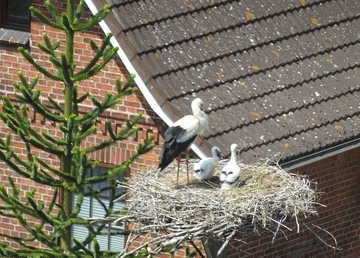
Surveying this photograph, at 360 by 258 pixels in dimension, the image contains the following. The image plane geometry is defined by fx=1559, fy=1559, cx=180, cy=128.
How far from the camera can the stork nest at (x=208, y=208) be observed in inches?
616

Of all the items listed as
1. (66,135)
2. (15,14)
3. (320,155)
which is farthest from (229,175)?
(15,14)

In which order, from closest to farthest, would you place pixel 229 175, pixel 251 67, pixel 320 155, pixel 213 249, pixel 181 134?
1. pixel 229 175
2. pixel 181 134
3. pixel 213 249
4. pixel 320 155
5. pixel 251 67

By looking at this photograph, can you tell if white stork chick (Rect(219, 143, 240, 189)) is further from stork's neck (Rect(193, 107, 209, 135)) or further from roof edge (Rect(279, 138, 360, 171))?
roof edge (Rect(279, 138, 360, 171))

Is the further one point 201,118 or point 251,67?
point 251,67

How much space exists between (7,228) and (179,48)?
345cm

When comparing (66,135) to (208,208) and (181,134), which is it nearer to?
(181,134)

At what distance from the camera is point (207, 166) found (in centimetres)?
1680

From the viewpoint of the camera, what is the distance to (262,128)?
60.5 ft

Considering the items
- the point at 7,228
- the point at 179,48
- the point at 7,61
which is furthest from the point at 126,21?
the point at 7,228

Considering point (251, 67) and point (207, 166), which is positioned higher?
point (251, 67)

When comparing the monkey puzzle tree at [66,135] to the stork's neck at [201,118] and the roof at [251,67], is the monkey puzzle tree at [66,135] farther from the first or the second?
the roof at [251,67]

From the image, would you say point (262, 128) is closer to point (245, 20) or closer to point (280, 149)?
point (280, 149)

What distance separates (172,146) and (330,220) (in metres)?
4.13

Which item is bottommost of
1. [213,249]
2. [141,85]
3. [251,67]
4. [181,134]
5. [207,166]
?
[213,249]
